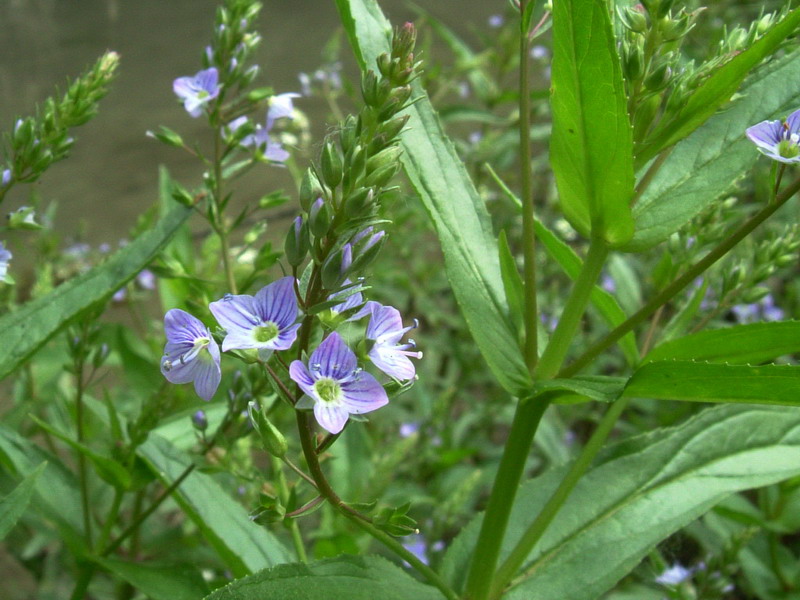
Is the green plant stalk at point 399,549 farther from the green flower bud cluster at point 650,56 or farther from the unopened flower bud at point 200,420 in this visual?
the green flower bud cluster at point 650,56

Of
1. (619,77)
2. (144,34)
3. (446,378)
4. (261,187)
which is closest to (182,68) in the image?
(144,34)

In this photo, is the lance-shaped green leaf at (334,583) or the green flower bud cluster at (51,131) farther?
the green flower bud cluster at (51,131)

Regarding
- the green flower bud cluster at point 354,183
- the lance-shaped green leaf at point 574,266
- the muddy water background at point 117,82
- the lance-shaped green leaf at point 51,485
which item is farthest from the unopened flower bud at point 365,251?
the muddy water background at point 117,82

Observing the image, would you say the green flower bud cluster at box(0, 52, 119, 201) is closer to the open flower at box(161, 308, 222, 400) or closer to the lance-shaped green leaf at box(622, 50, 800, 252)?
the open flower at box(161, 308, 222, 400)

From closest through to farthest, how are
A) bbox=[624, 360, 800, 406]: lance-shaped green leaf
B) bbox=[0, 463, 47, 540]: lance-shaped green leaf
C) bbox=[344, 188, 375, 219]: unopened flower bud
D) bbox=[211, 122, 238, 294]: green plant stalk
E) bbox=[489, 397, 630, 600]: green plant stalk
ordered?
bbox=[344, 188, 375, 219]: unopened flower bud
bbox=[624, 360, 800, 406]: lance-shaped green leaf
bbox=[0, 463, 47, 540]: lance-shaped green leaf
bbox=[489, 397, 630, 600]: green plant stalk
bbox=[211, 122, 238, 294]: green plant stalk

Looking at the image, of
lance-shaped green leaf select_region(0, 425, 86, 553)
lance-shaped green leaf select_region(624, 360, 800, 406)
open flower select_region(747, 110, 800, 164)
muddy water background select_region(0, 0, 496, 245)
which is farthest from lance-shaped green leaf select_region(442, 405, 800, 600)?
muddy water background select_region(0, 0, 496, 245)

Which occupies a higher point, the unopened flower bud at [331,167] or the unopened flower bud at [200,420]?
the unopened flower bud at [331,167]
